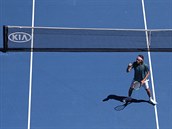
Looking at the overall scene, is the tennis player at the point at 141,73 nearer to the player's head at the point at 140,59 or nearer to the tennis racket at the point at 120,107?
the player's head at the point at 140,59

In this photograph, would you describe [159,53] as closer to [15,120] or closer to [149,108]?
[149,108]

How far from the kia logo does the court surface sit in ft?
1.31

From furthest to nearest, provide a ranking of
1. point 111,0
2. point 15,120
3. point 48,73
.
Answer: point 111,0
point 48,73
point 15,120

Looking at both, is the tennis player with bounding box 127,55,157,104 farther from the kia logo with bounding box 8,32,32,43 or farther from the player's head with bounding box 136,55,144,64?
the kia logo with bounding box 8,32,32,43

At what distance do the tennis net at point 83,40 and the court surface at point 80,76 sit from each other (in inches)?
8.4

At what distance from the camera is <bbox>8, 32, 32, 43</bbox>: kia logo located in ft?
77.1

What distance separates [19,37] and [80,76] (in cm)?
249

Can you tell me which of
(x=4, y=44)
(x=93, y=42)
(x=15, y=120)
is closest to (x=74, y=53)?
(x=93, y=42)

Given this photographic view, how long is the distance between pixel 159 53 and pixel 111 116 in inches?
136

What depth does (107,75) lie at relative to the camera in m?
22.7

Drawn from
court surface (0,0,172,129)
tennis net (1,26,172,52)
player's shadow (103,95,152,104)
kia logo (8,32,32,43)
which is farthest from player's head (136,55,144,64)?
kia logo (8,32,32,43)

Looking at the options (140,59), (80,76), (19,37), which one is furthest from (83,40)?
(140,59)

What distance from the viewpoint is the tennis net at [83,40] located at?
2347 centimetres

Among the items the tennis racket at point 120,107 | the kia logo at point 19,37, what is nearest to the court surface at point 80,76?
the tennis racket at point 120,107
